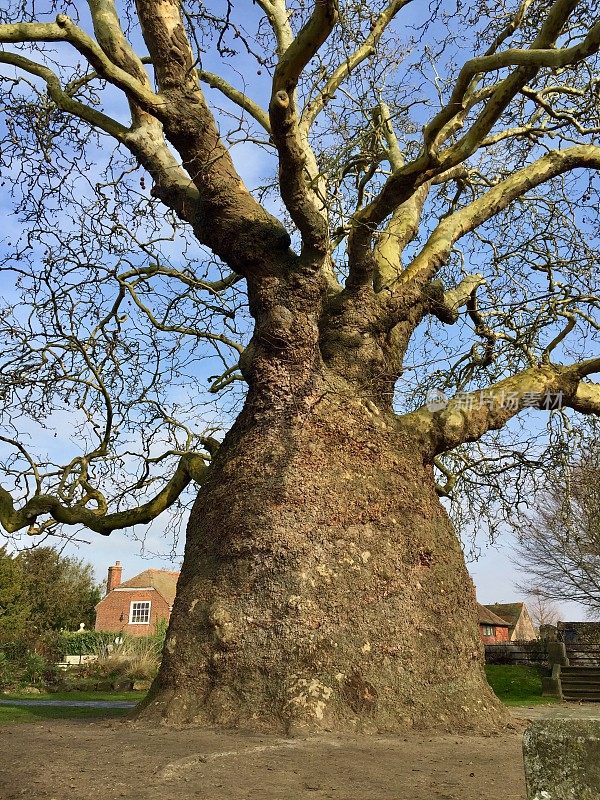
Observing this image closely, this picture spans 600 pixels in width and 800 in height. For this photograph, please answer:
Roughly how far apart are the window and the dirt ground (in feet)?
137

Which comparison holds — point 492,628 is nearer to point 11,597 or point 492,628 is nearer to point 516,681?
point 516,681

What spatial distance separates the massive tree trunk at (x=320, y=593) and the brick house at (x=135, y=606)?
→ 39.3 meters

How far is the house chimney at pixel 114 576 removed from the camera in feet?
163

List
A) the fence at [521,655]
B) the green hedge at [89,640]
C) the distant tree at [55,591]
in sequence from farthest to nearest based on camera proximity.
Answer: the distant tree at [55,591] → the green hedge at [89,640] → the fence at [521,655]

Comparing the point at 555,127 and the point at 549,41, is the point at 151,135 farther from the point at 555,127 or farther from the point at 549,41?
the point at 555,127

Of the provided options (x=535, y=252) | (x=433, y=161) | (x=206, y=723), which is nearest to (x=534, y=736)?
(x=206, y=723)

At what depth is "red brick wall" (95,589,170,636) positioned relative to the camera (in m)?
44.8

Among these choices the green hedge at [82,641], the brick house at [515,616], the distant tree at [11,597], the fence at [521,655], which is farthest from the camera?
the brick house at [515,616]

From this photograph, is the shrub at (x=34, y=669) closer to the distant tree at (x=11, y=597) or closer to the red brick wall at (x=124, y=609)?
the distant tree at (x=11, y=597)

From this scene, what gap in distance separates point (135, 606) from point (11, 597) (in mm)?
15308

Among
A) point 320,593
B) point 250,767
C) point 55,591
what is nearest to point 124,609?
point 55,591

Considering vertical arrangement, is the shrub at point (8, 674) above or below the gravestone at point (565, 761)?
below

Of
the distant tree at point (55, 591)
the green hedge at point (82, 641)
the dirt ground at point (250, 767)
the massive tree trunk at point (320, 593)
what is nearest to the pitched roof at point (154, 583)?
the distant tree at point (55, 591)

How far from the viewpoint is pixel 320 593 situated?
6633mm
